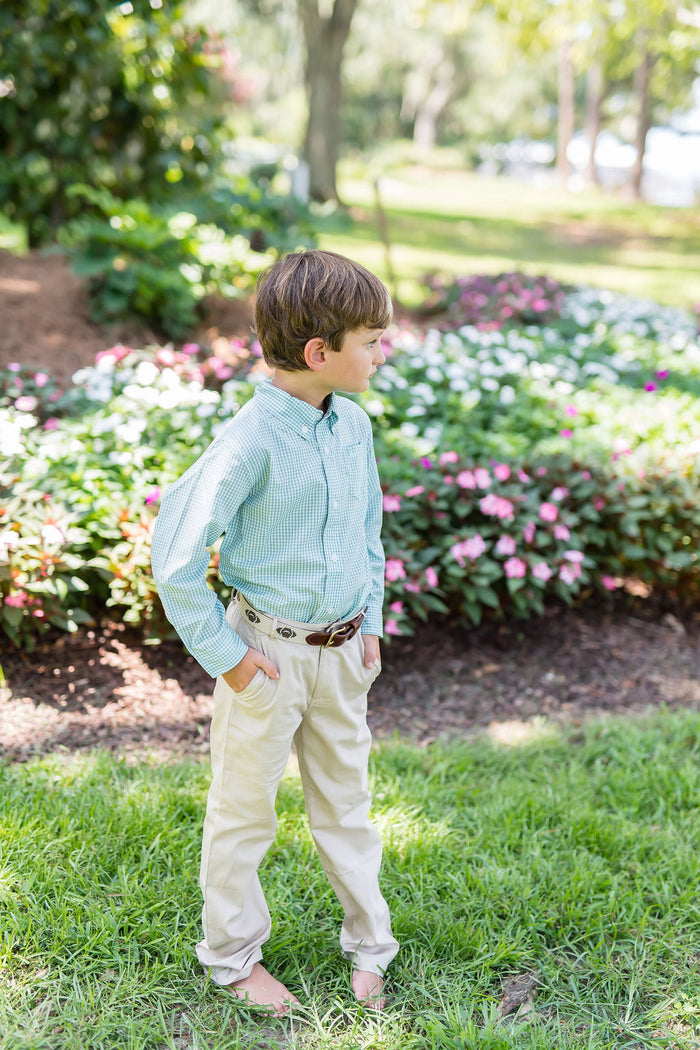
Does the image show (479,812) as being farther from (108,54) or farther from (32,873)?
(108,54)

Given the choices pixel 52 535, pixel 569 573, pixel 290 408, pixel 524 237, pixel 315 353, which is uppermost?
pixel 315 353

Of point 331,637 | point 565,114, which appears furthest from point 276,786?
point 565,114

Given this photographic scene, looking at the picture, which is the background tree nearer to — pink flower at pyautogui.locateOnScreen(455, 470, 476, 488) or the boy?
pink flower at pyautogui.locateOnScreen(455, 470, 476, 488)

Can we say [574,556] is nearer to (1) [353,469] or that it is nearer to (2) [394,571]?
(2) [394,571]

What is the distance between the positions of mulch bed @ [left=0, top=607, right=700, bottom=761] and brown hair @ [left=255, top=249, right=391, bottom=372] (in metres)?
1.59

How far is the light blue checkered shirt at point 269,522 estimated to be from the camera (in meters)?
1.54

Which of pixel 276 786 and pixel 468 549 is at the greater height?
pixel 276 786

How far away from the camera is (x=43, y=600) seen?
2855mm

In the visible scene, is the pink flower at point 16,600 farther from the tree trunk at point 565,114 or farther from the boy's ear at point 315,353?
the tree trunk at point 565,114

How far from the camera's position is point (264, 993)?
1886 millimetres

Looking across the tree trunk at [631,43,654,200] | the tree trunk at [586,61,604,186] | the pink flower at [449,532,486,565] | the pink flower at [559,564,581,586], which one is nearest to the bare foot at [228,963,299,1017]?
the pink flower at [449,532,486,565]

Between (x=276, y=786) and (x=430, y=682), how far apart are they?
5.15ft

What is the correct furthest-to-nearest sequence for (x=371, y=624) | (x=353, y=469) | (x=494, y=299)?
(x=494, y=299) < (x=371, y=624) < (x=353, y=469)

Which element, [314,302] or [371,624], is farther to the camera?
[371,624]
